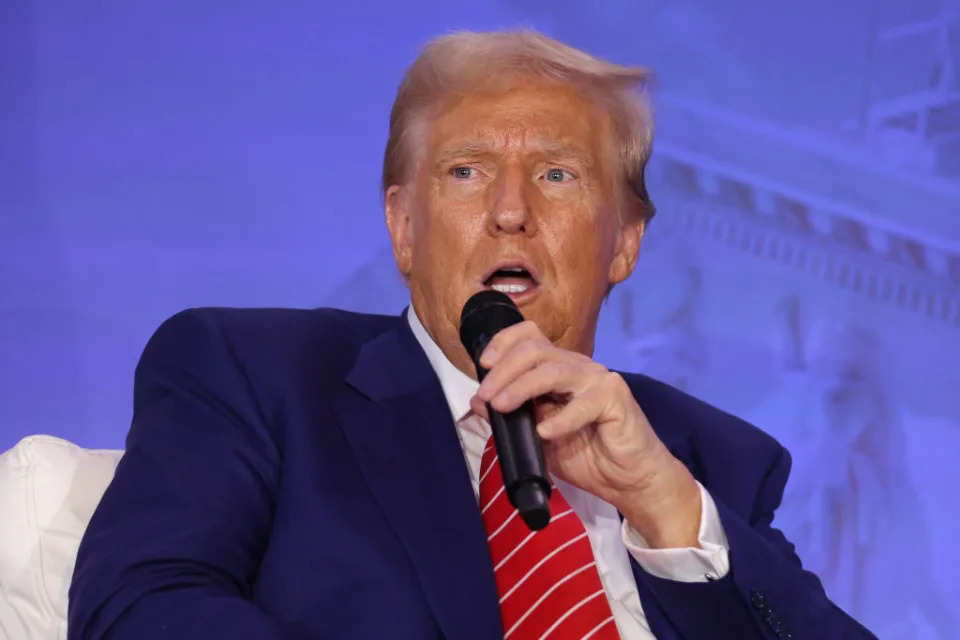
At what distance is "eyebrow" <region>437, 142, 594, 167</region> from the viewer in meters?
1.91

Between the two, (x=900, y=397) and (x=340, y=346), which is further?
(x=900, y=397)

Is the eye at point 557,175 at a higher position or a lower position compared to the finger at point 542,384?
higher

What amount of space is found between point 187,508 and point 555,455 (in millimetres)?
514

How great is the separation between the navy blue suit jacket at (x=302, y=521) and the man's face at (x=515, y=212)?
163mm

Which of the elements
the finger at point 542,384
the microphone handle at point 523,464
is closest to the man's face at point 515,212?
the finger at point 542,384

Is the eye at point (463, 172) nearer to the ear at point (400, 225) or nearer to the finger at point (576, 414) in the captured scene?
the ear at point (400, 225)

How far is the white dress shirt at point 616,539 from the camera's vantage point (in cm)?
164

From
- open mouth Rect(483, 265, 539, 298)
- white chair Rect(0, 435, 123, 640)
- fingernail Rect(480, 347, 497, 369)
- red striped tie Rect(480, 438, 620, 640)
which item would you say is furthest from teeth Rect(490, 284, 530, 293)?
white chair Rect(0, 435, 123, 640)

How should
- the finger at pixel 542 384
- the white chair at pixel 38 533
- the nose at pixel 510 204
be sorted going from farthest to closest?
1. the nose at pixel 510 204
2. the white chair at pixel 38 533
3. the finger at pixel 542 384

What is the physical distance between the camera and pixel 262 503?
1.64 metres

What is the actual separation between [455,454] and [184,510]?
410mm

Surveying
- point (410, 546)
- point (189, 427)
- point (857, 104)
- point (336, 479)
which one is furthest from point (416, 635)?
point (857, 104)

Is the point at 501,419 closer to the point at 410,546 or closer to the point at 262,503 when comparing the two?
the point at 410,546

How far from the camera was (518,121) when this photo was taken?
75.5 inches
